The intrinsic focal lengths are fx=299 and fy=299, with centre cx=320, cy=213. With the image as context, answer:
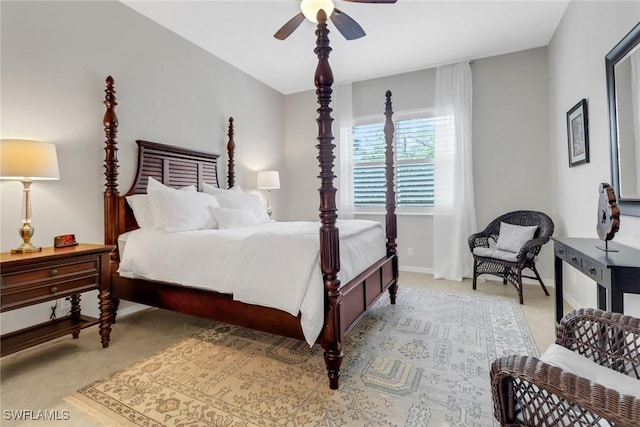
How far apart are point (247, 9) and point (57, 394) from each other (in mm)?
3391

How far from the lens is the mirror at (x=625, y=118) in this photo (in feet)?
5.92

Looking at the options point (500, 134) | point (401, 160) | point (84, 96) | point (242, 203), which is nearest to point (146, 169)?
point (84, 96)

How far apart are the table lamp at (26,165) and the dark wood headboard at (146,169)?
0.60m

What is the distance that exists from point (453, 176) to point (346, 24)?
2510mm

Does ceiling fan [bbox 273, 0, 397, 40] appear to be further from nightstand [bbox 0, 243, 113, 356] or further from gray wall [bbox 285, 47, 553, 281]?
nightstand [bbox 0, 243, 113, 356]

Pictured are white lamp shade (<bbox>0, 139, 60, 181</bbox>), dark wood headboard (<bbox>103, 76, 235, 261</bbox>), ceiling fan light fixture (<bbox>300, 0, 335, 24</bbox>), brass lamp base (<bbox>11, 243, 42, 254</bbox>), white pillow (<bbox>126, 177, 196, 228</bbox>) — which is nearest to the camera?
white lamp shade (<bbox>0, 139, 60, 181</bbox>)

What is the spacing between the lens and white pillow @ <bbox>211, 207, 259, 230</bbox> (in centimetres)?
294

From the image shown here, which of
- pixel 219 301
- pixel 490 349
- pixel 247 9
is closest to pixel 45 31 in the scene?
pixel 247 9

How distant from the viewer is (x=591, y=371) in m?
1.08

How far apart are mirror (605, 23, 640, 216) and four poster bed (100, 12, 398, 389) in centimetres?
163

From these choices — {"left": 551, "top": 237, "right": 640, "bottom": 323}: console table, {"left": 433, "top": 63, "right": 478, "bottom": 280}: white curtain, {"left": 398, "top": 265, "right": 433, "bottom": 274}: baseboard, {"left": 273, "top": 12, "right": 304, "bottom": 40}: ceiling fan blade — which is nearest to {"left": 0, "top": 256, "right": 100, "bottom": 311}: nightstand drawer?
{"left": 273, "top": 12, "right": 304, "bottom": 40}: ceiling fan blade

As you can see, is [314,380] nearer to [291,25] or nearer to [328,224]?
[328,224]

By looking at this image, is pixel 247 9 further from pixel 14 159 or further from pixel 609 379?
pixel 609 379

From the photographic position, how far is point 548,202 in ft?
12.4
